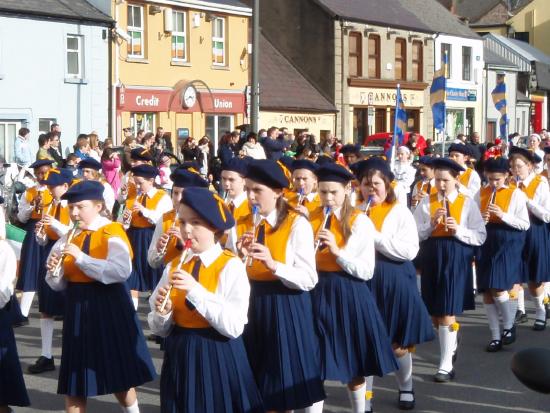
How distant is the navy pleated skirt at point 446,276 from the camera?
360 inches

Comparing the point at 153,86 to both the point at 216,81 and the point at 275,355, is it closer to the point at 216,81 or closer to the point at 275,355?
the point at 216,81

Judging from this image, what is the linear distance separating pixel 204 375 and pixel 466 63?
45.8 meters

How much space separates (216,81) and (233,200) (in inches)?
985

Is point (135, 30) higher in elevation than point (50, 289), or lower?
higher

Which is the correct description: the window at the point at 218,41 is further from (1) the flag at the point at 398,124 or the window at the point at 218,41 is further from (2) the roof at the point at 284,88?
(1) the flag at the point at 398,124

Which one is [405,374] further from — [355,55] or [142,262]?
[355,55]

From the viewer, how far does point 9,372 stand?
6688mm

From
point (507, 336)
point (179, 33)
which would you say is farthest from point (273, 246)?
point (179, 33)

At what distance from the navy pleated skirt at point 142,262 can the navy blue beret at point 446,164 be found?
3.31 metres

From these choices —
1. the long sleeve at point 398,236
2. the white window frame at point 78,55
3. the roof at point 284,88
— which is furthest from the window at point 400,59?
the long sleeve at point 398,236

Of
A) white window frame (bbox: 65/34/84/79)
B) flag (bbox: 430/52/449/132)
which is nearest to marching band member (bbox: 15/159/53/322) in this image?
flag (bbox: 430/52/449/132)

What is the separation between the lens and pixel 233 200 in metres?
8.83

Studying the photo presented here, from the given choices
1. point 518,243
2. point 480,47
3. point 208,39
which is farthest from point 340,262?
point 480,47

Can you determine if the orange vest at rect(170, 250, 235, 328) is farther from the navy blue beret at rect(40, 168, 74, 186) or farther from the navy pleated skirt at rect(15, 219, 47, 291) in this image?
the navy pleated skirt at rect(15, 219, 47, 291)
